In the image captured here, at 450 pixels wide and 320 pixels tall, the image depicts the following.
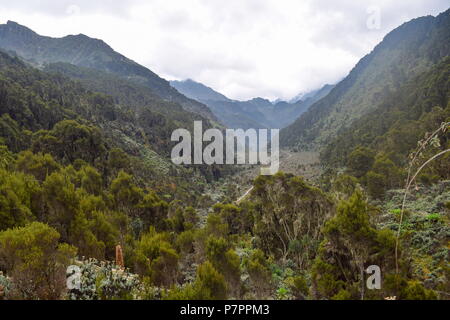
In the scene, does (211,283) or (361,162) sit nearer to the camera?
(211,283)

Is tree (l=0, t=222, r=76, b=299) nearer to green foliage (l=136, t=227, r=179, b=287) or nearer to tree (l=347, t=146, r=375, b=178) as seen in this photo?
green foliage (l=136, t=227, r=179, b=287)

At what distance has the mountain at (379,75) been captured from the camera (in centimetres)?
10019

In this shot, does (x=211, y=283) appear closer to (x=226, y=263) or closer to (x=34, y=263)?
(x=226, y=263)

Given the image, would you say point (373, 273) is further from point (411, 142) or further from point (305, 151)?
point (305, 151)

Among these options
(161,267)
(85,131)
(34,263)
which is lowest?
(161,267)

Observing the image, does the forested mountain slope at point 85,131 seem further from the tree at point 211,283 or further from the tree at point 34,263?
the tree at point 211,283

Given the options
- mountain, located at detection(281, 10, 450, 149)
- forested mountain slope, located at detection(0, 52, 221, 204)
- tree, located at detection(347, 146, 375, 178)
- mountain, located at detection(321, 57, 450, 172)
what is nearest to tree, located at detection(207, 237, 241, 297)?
mountain, located at detection(321, 57, 450, 172)

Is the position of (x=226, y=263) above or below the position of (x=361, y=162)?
below

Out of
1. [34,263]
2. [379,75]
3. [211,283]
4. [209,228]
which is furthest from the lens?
[379,75]

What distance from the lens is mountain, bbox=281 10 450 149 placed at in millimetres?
100188

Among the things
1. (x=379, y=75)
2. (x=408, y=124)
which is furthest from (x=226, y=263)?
(x=379, y=75)

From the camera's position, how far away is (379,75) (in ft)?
415

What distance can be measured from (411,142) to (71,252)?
43.6 metres
